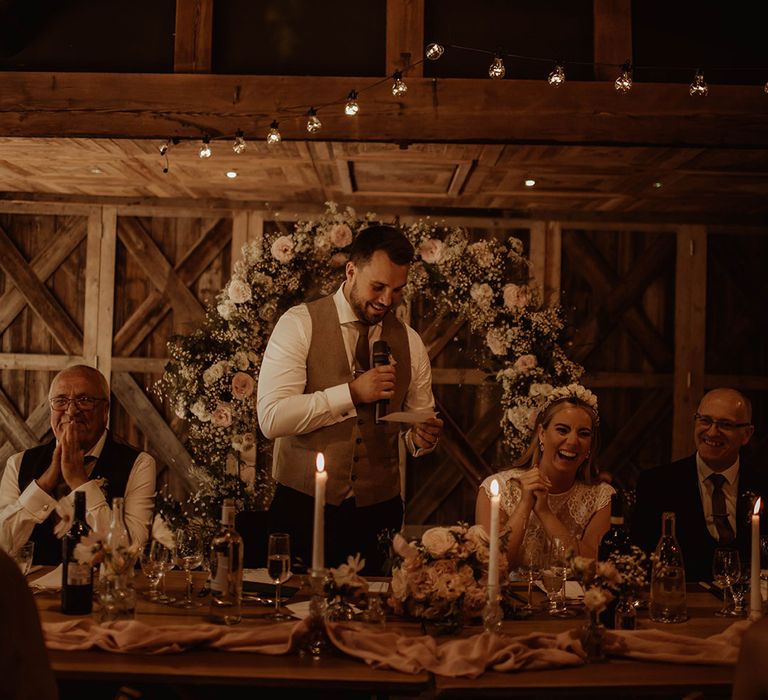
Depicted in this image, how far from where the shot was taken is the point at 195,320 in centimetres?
627

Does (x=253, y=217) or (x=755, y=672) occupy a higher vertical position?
(x=253, y=217)

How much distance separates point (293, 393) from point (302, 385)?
0.06 metres

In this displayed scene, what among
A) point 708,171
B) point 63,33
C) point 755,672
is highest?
point 63,33

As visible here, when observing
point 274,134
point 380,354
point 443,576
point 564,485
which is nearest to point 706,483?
point 564,485

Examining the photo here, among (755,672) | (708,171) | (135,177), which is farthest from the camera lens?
(135,177)

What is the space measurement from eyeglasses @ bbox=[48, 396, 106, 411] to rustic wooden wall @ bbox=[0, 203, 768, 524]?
293 centimetres

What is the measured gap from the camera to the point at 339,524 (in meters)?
3.55

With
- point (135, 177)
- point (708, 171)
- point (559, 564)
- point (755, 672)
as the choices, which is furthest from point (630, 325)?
point (755, 672)

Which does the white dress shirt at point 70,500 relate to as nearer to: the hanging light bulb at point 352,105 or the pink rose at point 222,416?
the hanging light bulb at point 352,105

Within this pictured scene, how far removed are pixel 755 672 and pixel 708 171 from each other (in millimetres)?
4017

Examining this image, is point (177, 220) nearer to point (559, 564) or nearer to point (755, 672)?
point (559, 564)

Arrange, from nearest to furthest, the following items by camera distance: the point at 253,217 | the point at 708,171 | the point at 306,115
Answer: the point at 306,115
the point at 708,171
the point at 253,217

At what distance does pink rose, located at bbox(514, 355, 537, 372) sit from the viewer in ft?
17.3

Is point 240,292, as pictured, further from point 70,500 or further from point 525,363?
point 70,500
